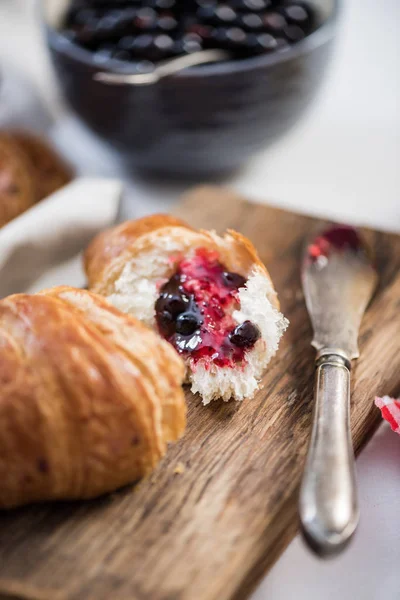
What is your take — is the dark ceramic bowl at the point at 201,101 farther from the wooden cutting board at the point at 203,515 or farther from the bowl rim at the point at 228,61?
the wooden cutting board at the point at 203,515

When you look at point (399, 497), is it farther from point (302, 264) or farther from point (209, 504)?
point (302, 264)

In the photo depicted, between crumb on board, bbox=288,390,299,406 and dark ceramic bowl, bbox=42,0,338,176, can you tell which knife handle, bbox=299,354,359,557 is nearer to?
crumb on board, bbox=288,390,299,406

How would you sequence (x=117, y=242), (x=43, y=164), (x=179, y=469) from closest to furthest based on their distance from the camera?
1. (x=179, y=469)
2. (x=117, y=242)
3. (x=43, y=164)

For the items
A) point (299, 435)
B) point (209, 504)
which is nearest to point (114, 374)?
point (209, 504)

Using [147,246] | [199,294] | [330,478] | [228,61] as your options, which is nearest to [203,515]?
[330,478]

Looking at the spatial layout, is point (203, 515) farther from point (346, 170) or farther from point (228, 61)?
point (346, 170)

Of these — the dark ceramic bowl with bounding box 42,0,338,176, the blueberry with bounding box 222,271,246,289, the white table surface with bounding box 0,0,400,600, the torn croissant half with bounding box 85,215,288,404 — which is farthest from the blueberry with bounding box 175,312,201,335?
the dark ceramic bowl with bounding box 42,0,338,176
